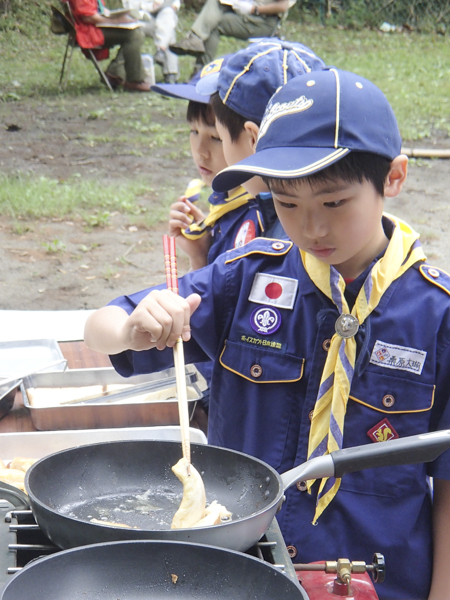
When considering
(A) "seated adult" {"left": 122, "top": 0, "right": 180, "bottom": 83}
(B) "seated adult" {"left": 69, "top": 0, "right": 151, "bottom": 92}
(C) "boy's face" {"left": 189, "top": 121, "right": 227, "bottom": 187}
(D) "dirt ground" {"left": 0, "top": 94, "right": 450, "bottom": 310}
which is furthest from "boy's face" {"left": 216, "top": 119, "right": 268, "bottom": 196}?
(A) "seated adult" {"left": 122, "top": 0, "right": 180, "bottom": 83}

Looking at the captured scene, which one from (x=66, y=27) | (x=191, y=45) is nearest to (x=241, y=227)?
(x=66, y=27)

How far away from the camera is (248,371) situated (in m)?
1.44

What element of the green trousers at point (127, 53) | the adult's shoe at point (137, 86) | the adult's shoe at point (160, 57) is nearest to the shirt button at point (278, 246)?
the green trousers at point (127, 53)

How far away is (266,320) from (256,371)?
103 mm

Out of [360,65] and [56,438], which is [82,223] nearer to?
[56,438]

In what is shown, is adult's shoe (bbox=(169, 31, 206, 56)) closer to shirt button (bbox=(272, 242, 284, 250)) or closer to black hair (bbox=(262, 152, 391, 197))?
shirt button (bbox=(272, 242, 284, 250))

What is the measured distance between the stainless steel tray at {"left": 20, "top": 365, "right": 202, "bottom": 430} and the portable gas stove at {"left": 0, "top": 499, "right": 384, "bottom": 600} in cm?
66

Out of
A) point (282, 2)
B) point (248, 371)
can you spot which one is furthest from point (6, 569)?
point (282, 2)

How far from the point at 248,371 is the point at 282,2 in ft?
26.8

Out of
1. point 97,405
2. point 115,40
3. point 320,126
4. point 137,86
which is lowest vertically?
point 137,86

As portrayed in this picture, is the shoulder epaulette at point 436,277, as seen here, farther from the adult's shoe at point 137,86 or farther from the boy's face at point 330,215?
the adult's shoe at point 137,86

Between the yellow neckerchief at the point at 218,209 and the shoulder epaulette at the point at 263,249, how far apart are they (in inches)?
23.5

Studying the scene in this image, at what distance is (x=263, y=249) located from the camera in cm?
146

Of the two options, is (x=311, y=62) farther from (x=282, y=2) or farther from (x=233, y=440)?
(x=282, y=2)
